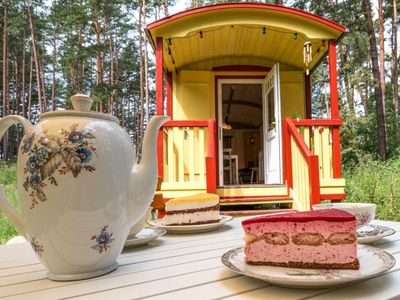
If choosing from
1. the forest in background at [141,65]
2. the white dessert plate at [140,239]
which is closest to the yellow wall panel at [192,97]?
the forest in background at [141,65]

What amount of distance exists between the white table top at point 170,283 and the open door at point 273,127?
11.9 ft

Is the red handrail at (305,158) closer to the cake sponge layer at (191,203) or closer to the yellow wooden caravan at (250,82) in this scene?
the yellow wooden caravan at (250,82)

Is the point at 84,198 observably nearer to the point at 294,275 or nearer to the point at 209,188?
the point at 294,275

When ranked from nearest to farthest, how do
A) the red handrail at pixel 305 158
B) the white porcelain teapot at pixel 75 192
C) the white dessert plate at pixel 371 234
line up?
the white porcelain teapot at pixel 75 192, the white dessert plate at pixel 371 234, the red handrail at pixel 305 158

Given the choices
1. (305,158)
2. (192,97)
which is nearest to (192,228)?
(305,158)

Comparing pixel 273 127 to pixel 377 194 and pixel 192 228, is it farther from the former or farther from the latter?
pixel 192 228

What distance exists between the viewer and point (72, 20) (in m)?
16.5

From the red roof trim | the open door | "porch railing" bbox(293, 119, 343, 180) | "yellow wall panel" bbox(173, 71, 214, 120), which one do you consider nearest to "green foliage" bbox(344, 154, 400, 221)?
"porch railing" bbox(293, 119, 343, 180)

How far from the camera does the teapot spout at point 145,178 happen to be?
81cm

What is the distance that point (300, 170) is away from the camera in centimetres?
367

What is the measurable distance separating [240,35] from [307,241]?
14.7 ft

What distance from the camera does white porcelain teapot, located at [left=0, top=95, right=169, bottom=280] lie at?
71 cm

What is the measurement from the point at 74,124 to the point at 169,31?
3516 mm

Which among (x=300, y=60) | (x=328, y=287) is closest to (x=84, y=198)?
(x=328, y=287)
